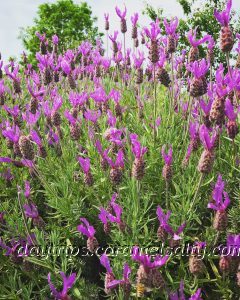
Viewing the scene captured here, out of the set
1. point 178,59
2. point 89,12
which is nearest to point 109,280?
point 178,59

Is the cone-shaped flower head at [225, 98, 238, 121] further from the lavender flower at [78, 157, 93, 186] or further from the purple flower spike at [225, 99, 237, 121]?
the lavender flower at [78, 157, 93, 186]

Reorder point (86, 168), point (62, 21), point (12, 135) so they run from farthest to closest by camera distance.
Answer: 1. point (62, 21)
2. point (12, 135)
3. point (86, 168)

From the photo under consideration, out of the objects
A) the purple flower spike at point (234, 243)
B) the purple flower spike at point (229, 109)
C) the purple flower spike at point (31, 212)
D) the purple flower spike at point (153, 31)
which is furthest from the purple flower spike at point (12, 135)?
the purple flower spike at point (234, 243)

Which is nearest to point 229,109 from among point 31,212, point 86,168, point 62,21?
point 86,168

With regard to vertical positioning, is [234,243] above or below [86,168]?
below

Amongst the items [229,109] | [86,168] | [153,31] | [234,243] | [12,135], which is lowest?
[234,243]

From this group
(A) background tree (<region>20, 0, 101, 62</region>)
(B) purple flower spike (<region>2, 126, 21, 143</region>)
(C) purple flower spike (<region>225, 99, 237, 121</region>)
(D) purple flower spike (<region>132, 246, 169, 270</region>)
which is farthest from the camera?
(A) background tree (<region>20, 0, 101, 62</region>)

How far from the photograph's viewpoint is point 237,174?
2.30m

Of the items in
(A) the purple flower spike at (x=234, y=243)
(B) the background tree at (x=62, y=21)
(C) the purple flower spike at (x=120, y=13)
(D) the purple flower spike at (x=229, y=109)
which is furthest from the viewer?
(B) the background tree at (x=62, y=21)

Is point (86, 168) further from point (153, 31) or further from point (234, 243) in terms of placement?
point (153, 31)

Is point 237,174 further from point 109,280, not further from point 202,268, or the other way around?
point 109,280

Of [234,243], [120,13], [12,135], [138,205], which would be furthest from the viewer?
[120,13]

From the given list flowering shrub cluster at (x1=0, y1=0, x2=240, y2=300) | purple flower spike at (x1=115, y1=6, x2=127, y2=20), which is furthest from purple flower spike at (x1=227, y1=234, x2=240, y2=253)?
purple flower spike at (x1=115, y1=6, x2=127, y2=20)

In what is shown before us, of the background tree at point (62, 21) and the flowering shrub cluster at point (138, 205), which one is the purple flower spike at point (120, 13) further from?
the background tree at point (62, 21)
